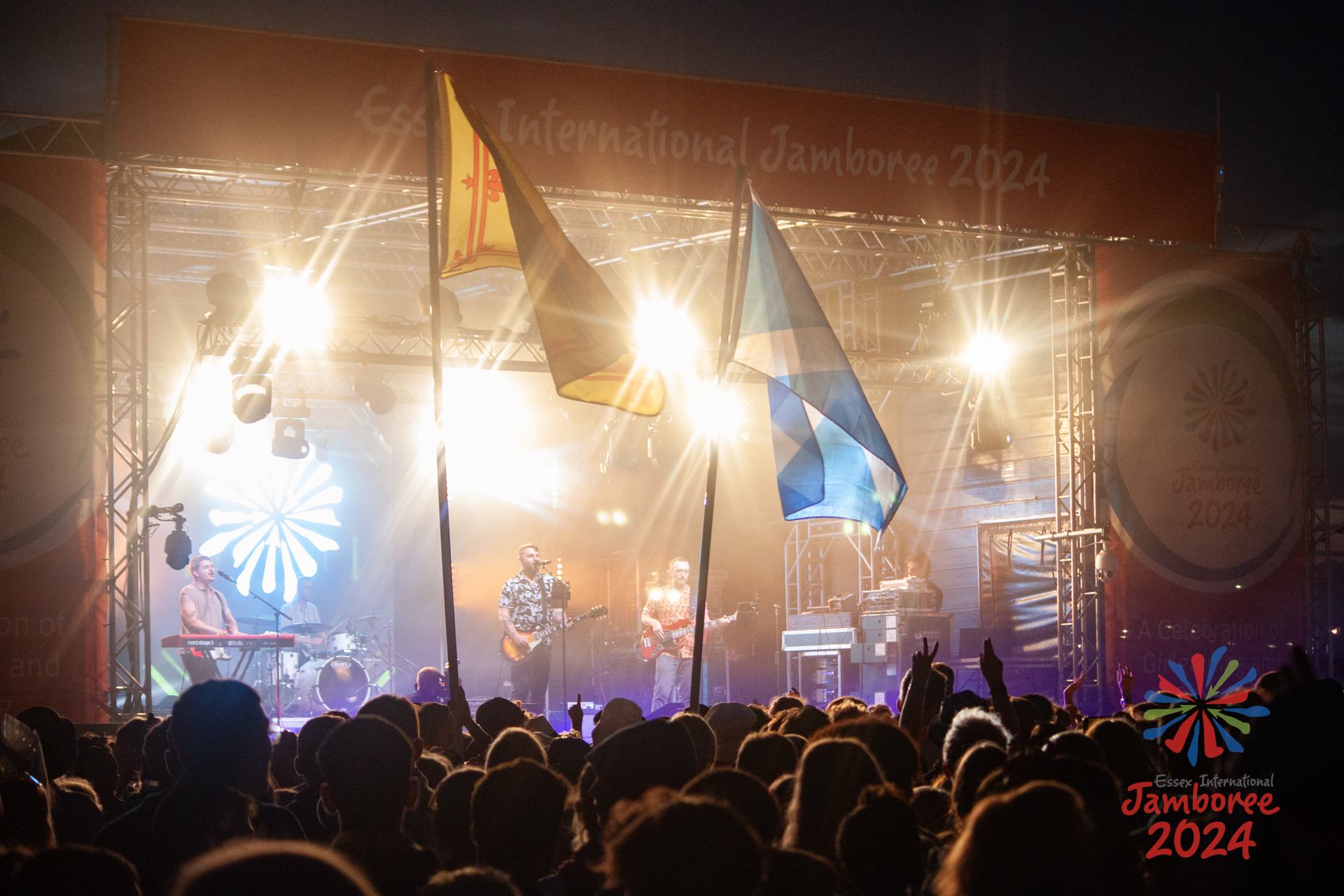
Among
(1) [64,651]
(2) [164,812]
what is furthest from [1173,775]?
(1) [64,651]

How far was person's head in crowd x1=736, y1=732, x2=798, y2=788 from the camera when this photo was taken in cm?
430

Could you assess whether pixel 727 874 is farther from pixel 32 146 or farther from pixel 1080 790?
pixel 32 146

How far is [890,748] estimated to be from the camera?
162 inches

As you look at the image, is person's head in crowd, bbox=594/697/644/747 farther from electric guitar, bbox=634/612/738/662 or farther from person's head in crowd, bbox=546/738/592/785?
electric guitar, bbox=634/612/738/662

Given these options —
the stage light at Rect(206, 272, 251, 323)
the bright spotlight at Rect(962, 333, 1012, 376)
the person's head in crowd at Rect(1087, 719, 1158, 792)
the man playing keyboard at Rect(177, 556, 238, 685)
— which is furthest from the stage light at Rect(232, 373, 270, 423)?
the person's head in crowd at Rect(1087, 719, 1158, 792)

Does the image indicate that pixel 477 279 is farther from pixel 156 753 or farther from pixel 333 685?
pixel 156 753

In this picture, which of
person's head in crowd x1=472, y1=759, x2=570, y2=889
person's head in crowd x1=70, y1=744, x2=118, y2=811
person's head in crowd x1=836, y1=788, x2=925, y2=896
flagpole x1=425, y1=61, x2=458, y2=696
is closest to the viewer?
person's head in crowd x1=836, y1=788, x2=925, y2=896

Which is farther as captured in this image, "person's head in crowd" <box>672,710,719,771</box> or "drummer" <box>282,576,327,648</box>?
"drummer" <box>282,576,327,648</box>

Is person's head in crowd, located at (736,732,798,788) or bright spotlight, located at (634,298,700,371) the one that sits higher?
bright spotlight, located at (634,298,700,371)

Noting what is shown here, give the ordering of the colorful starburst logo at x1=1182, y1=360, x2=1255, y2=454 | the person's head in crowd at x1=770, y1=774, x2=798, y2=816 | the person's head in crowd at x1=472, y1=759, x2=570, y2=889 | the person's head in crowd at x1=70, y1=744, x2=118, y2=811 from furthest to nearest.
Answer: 1. the colorful starburst logo at x1=1182, y1=360, x2=1255, y2=454
2. the person's head in crowd at x1=70, y1=744, x2=118, y2=811
3. the person's head in crowd at x1=770, y1=774, x2=798, y2=816
4. the person's head in crowd at x1=472, y1=759, x2=570, y2=889

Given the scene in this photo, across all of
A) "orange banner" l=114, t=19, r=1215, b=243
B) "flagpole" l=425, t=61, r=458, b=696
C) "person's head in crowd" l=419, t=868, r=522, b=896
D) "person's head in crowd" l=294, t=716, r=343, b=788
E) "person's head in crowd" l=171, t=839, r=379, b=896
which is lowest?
"person's head in crowd" l=294, t=716, r=343, b=788

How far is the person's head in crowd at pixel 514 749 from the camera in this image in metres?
4.32

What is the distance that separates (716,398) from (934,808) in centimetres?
308

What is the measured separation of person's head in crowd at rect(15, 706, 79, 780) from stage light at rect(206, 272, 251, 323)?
914 centimetres
